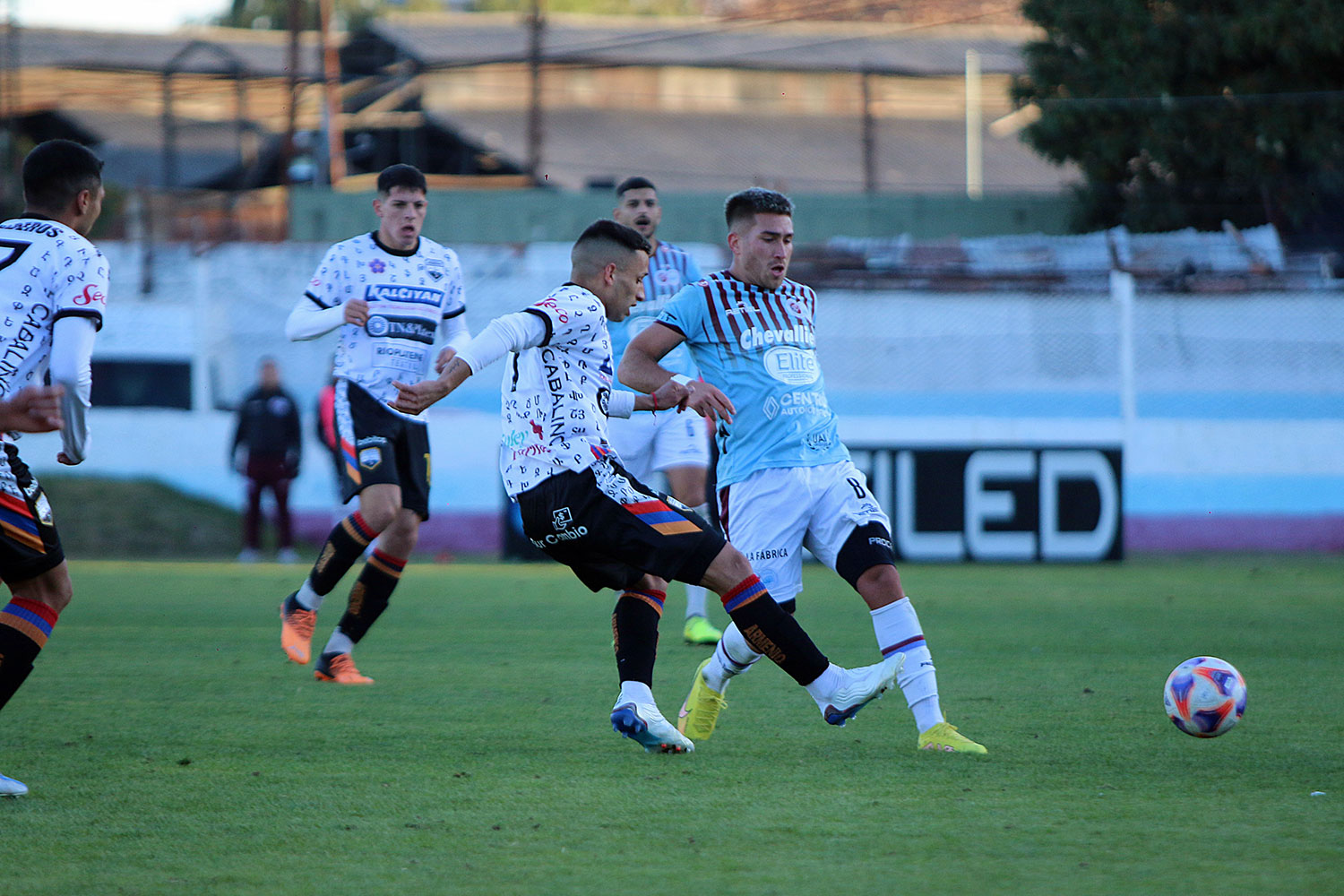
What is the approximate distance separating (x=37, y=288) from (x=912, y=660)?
316 centimetres

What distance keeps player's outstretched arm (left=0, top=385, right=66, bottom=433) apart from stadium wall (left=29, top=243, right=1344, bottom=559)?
40.2 feet

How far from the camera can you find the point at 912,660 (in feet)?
17.1

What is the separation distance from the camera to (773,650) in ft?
16.7

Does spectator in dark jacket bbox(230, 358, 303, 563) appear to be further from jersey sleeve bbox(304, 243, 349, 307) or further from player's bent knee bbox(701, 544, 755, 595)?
player's bent knee bbox(701, 544, 755, 595)

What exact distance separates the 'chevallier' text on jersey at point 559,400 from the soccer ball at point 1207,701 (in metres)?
2.22

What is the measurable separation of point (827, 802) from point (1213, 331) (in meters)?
14.8

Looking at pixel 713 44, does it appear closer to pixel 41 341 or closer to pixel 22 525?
pixel 41 341

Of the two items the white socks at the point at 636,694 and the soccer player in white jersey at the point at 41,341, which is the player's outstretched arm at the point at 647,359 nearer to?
the white socks at the point at 636,694

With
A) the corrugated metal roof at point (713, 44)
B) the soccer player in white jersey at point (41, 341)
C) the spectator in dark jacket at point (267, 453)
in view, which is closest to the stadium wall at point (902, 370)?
the spectator in dark jacket at point (267, 453)

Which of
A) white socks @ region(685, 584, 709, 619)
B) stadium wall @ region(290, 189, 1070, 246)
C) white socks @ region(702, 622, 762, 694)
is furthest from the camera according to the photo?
stadium wall @ region(290, 189, 1070, 246)

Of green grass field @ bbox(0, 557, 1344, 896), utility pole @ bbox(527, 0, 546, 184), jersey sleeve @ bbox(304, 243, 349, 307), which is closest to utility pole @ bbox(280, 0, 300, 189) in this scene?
utility pole @ bbox(527, 0, 546, 184)

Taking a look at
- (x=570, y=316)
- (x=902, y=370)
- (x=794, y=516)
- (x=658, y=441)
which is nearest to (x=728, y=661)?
(x=794, y=516)

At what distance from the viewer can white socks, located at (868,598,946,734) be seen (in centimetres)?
521

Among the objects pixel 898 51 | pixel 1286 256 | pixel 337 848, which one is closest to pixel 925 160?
pixel 898 51
